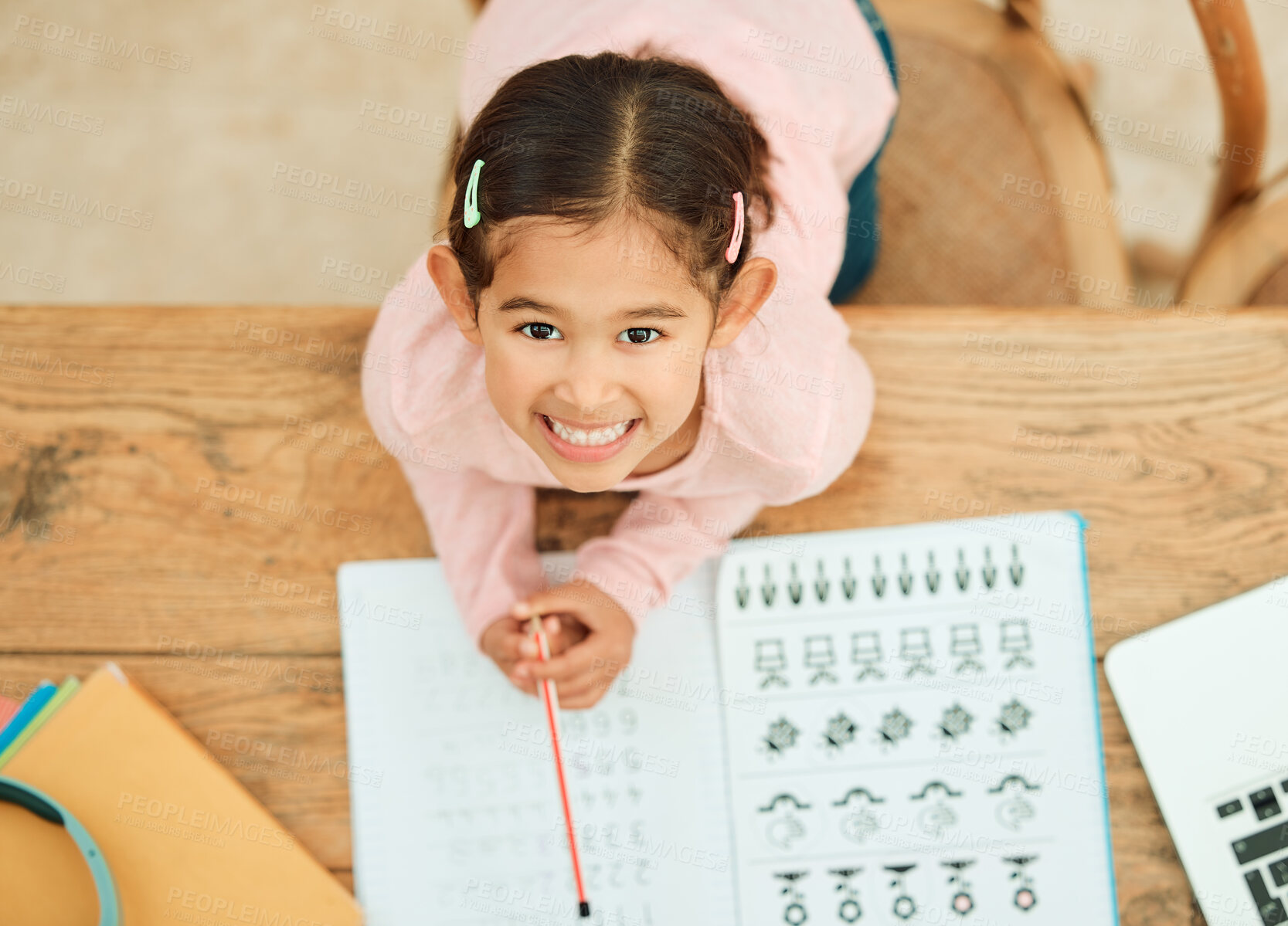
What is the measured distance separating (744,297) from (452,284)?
18 centimetres

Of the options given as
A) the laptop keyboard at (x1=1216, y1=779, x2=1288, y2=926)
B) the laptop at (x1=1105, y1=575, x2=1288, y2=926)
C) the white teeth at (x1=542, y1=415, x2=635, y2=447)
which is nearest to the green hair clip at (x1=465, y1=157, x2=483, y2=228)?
the white teeth at (x1=542, y1=415, x2=635, y2=447)

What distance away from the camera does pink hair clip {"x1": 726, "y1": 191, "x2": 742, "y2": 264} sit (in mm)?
521

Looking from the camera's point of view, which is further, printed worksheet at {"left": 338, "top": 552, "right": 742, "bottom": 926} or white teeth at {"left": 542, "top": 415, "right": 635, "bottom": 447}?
printed worksheet at {"left": 338, "top": 552, "right": 742, "bottom": 926}

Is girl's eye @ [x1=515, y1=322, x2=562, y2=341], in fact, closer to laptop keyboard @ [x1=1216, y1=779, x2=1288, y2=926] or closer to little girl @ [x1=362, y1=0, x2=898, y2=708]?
little girl @ [x1=362, y1=0, x2=898, y2=708]

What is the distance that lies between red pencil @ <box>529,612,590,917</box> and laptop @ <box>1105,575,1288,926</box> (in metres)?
0.41

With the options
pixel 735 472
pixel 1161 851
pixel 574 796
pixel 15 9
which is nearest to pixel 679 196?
pixel 735 472

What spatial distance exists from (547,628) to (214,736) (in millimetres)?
265

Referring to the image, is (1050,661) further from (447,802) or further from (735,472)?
(447,802)

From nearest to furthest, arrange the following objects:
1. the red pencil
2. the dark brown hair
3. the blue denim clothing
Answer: the dark brown hair, the red pencil, the blue denim clothing

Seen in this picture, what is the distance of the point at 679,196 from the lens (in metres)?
0.49

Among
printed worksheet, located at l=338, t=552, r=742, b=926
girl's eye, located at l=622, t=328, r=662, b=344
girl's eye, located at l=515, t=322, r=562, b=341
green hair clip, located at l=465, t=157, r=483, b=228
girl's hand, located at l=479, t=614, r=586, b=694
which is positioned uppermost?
green hair clip, located at l=465, t=157, r=483, b=228

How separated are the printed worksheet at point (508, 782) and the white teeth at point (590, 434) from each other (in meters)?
0.21

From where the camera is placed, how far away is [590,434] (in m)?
0.56

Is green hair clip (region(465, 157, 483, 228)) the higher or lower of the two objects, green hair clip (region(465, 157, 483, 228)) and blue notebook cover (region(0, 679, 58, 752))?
the higher
